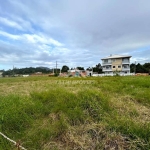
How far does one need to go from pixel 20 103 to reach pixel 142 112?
10.1 ft

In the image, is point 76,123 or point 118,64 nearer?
point 76,123

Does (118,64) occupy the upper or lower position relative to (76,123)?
upper

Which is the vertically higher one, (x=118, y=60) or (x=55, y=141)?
(x=118, y=60)

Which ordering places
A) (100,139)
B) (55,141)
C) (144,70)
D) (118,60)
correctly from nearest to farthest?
(100,139), (55,141), (118,60), (144,70)

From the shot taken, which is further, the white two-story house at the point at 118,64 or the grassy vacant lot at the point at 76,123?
the white two-story house at the point at 118,64

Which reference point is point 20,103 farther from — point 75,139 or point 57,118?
point 75,139

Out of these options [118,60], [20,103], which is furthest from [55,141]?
[118,60]

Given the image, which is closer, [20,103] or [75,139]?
[75,139]

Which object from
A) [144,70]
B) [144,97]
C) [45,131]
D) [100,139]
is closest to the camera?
[100,139]

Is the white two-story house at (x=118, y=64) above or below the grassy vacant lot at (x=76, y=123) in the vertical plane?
above

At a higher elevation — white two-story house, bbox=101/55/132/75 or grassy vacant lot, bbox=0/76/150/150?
white two-story house, bbox=101/55/132/75

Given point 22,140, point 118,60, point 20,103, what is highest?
point 118,60

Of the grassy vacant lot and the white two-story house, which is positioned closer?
the grassy vacant lot

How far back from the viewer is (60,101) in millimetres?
3645
